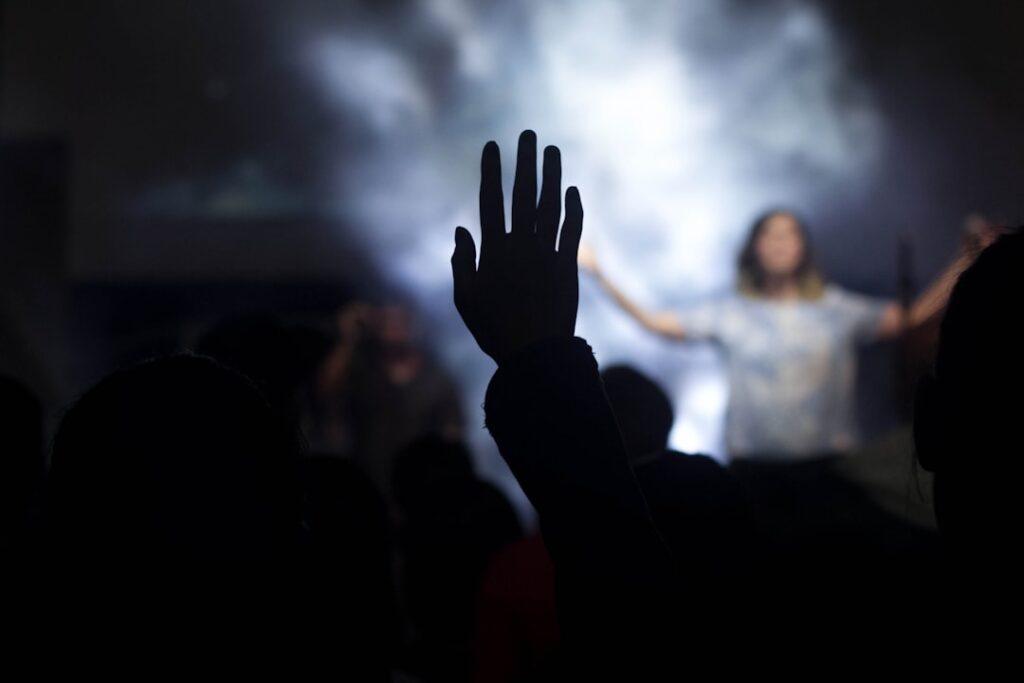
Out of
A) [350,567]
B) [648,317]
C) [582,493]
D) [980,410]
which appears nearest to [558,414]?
[582,493]

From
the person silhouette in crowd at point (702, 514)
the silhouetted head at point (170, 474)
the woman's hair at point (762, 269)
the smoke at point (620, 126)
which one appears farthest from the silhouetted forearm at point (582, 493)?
the smoke at point (620, 126)

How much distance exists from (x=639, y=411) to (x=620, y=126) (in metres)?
4.97

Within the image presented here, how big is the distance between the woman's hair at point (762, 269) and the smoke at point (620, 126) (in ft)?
6.88

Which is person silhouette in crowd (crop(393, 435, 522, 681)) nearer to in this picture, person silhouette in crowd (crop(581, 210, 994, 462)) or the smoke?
person silhouette in crowd (crop(581, 210, 994, 462))

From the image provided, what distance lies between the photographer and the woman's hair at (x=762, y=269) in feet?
14.4

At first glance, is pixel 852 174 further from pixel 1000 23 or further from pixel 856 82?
pixel 1000 23

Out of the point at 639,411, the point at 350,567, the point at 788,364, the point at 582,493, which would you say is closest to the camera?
the point at 582,493

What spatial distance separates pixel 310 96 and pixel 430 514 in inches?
195

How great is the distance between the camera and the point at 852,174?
6613 millimetres

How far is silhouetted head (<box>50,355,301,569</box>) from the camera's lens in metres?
1.02

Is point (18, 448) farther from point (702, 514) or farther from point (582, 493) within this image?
point (582, 493)

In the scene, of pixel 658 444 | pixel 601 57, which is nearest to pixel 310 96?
pixel 601 57

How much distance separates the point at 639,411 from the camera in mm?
2057

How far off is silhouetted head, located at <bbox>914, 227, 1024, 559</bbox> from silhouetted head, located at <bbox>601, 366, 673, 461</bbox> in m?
1.11
